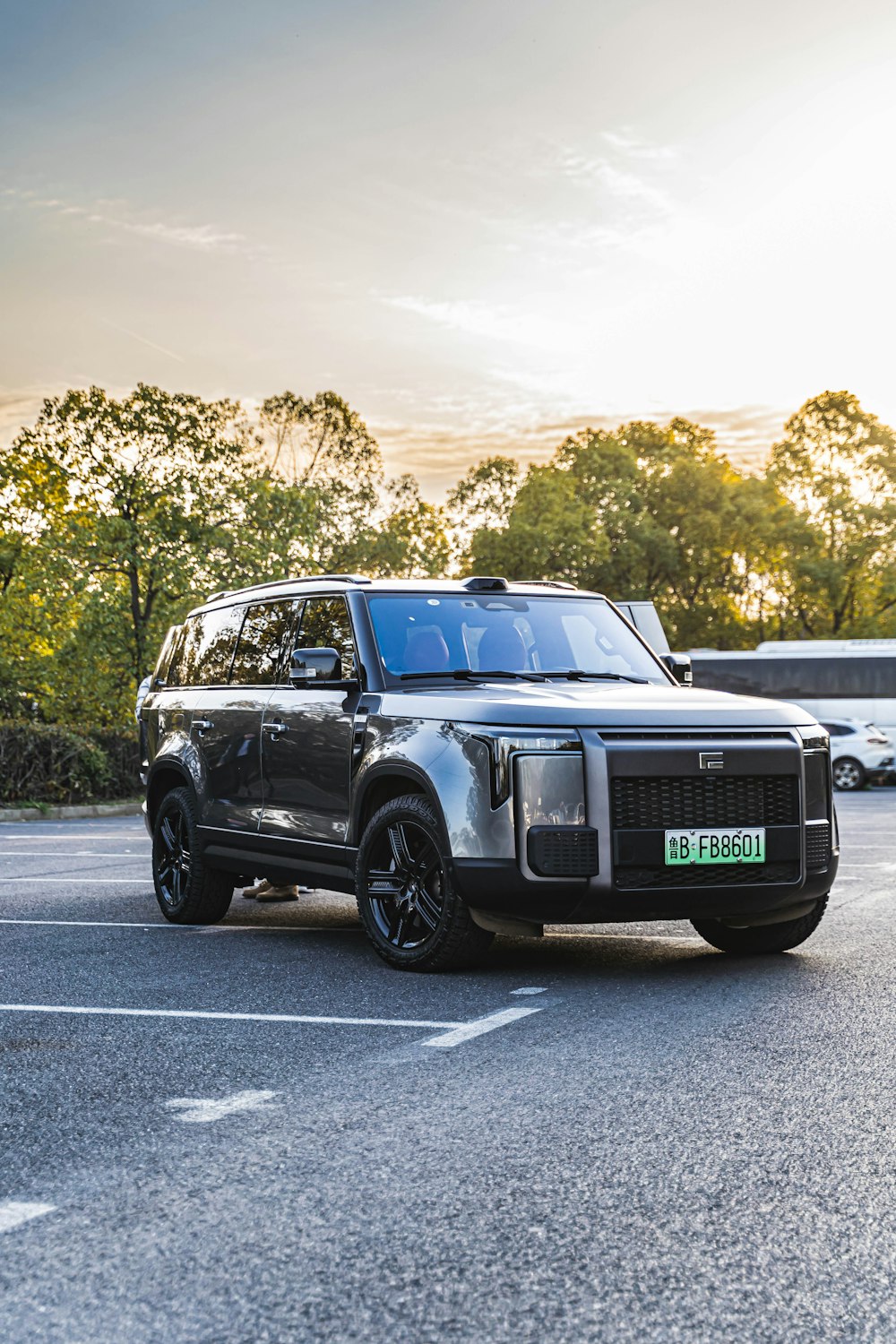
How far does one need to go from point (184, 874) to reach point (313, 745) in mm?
1869

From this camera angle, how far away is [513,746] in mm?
7129

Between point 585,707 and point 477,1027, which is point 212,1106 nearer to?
point 477,1027

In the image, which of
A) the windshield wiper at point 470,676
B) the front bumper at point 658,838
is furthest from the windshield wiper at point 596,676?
the front bumper at point 658,838

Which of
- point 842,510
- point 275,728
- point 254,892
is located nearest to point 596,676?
point 275,728

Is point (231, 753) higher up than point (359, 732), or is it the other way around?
point (359, 732)

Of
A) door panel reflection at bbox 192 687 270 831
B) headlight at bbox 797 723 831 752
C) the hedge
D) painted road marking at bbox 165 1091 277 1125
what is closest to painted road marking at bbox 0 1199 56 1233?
painted road marking at bbox 165 1091 277 1125

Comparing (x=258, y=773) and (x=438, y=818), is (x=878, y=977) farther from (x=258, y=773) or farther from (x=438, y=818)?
(x=258, y=773)

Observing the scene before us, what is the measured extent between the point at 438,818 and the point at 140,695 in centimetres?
501

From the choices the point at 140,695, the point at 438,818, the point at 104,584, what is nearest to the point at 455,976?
the point at 438,818

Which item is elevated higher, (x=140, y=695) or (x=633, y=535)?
(x=633, y=535)

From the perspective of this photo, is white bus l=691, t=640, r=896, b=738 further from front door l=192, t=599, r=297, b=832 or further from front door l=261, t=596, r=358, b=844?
front door l=261, t=596, r=358, b=844

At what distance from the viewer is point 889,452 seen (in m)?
55.8

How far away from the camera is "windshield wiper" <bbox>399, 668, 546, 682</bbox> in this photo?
27.1ft

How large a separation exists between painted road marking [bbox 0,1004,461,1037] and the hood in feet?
4.59
